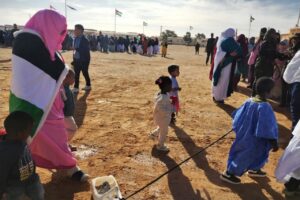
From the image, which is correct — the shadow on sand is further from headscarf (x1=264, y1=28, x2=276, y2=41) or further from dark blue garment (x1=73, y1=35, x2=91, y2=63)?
dark blue garment (x1=73, y1=35, x2=91, y2=63)

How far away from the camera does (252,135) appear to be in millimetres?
4590

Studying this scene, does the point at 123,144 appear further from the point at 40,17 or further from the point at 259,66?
the point at 259,66

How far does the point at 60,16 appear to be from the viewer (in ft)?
14.3

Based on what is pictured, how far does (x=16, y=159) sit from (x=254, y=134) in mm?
2897

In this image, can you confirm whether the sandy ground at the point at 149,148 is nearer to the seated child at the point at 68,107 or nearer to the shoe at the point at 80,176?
the shoe at the point at 80,176

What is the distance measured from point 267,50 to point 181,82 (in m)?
5.36

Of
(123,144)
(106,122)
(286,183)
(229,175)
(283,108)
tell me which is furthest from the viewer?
(283,108)

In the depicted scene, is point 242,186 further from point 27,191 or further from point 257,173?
point 27,191

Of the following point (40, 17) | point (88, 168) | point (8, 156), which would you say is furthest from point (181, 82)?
point (8, 156)

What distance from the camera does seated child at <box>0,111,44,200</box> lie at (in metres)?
2.85

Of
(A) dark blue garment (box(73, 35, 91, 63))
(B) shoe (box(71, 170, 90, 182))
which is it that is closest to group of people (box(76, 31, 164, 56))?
(A) dark blue garment (box(73, 35, 91, 63))

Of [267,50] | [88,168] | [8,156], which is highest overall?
[267,50]

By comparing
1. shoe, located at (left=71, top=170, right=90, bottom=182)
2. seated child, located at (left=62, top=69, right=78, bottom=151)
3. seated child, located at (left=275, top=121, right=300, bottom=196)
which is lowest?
shoe, located at (left=71, top=170, right=90, bottom=182)

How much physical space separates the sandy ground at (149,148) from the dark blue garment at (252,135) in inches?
13.8
